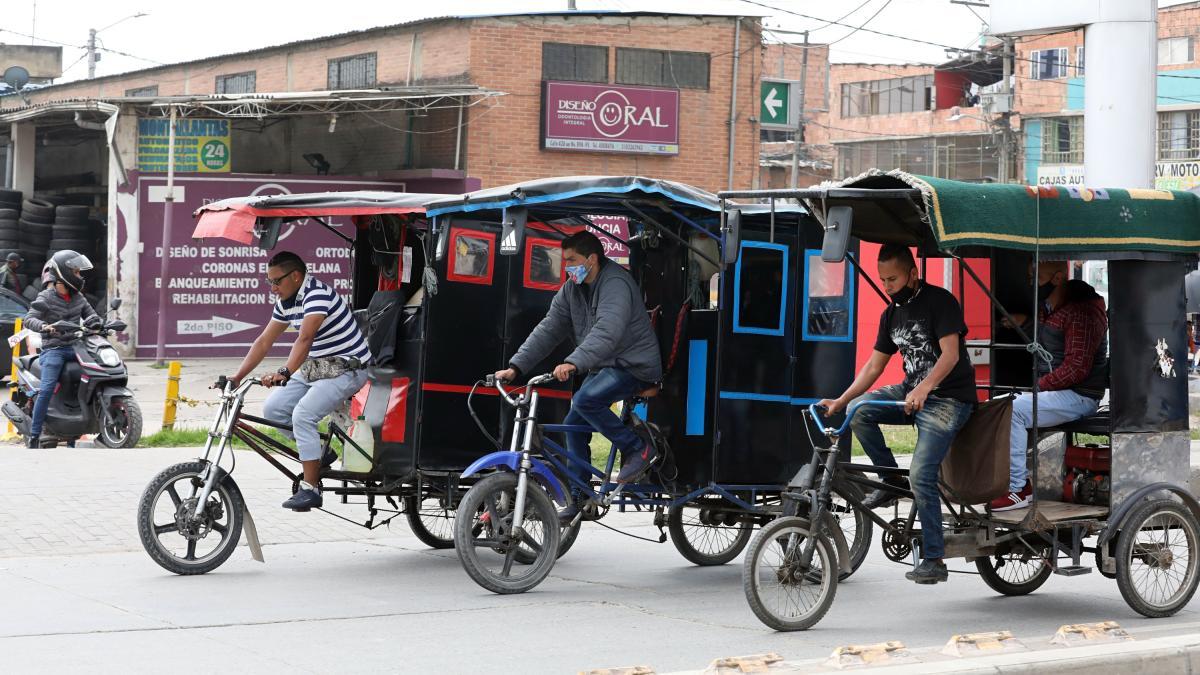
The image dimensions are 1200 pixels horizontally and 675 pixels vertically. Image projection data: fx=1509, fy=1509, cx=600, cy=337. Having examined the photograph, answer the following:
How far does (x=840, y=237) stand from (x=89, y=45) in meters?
47.6

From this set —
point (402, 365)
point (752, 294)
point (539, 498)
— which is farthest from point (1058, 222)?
point (402, 365)

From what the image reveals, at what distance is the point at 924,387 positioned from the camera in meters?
7.75

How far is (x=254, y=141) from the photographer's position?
1217 inches

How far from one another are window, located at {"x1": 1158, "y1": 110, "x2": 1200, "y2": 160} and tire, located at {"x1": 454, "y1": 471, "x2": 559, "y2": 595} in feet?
153

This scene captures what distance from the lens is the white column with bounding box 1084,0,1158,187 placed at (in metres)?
15.5

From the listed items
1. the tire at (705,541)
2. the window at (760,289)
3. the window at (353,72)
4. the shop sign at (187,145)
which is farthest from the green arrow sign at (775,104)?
the window at (760,289)

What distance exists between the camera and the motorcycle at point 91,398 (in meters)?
15.1

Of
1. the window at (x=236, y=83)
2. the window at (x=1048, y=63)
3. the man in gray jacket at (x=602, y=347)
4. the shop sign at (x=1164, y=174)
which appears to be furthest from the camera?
the window at (x=1048, y=63)

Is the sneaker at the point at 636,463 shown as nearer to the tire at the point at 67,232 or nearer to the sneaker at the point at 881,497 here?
the sneaker at the point at 881,497

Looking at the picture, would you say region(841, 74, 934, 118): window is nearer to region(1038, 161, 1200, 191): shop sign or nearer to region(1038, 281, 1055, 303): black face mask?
region(1038, 161, 1200, 191): shop sign

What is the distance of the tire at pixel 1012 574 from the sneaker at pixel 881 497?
89 centimetres

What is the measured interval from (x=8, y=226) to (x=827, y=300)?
73.3 ft

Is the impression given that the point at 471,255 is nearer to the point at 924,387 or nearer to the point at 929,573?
the point at 924,387

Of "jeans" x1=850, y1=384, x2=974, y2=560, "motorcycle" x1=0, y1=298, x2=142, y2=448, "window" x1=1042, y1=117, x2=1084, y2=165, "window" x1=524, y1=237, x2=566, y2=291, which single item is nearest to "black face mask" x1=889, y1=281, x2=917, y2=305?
"jeans" x1=850, y1=384, x2=974, y2=560
